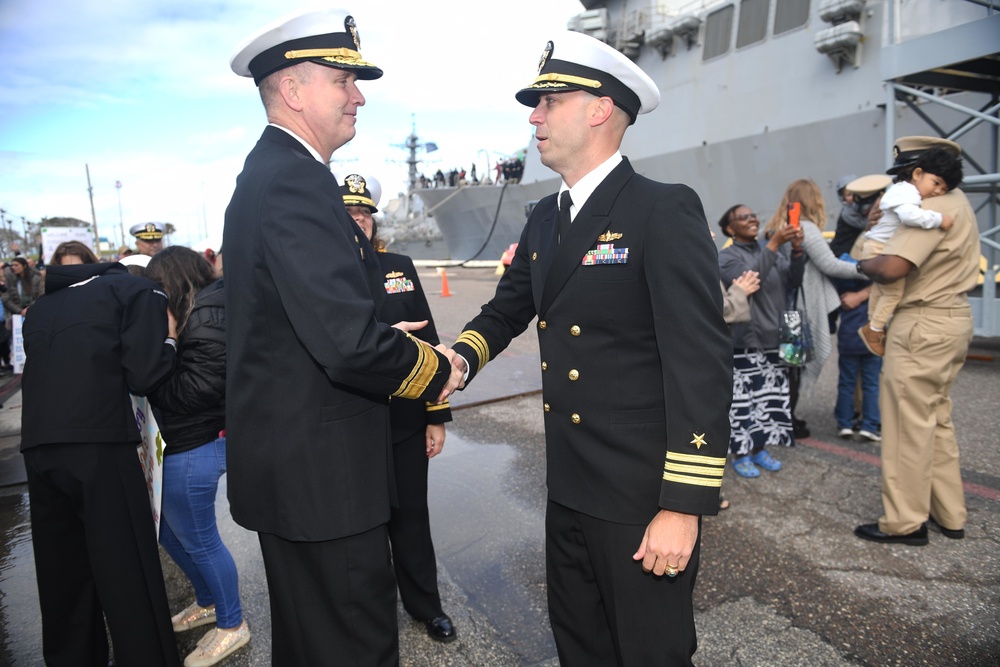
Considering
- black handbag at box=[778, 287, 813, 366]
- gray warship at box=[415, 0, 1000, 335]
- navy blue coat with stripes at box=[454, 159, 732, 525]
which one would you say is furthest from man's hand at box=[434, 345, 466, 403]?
gray warship at box=[415, 0, 1000, 335]

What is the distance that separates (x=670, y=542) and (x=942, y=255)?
2.60 m

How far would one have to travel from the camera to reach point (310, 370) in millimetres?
1722

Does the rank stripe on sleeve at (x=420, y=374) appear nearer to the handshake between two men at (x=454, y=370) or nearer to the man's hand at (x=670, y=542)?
the handshake between two men at (x=454, y=370)

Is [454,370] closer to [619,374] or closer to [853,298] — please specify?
[619,374]

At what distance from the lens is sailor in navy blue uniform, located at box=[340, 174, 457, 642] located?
2.78 meters

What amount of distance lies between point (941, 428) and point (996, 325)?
478 centimetres

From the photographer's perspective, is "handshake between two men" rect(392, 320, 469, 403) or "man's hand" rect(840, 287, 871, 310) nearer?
"handshake between two men" rect(392, 320, 469, 403)

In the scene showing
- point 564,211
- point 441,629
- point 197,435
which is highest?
Result: point 564,211

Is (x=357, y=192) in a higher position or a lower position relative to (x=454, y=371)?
higher

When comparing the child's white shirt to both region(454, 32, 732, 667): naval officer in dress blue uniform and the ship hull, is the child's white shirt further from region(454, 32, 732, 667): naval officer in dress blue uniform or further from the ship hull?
the ship hull

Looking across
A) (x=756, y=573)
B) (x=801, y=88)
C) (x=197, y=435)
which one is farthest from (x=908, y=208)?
(x=801, y=88)

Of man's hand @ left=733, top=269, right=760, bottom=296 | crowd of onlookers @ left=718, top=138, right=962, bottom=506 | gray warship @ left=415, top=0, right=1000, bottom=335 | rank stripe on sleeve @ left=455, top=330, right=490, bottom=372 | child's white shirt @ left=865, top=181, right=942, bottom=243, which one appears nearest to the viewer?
rank stripe on sleeve @ left=455, top=330, right=490, bottom=372

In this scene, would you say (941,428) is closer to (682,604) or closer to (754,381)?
(754,381)

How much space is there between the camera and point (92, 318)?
92.4 inches
